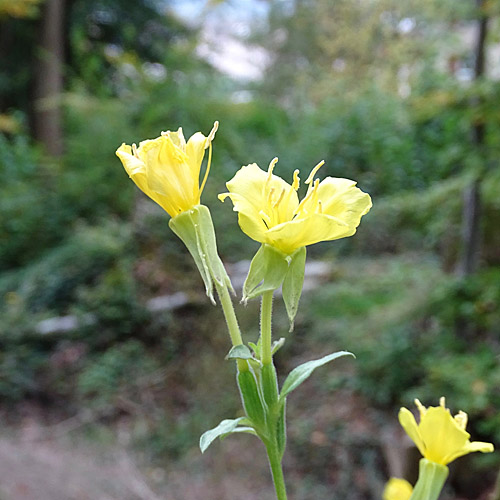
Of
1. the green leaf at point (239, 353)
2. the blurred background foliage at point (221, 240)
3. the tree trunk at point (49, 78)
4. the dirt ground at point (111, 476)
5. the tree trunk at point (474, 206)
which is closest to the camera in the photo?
the green leaf at point (239, 353)

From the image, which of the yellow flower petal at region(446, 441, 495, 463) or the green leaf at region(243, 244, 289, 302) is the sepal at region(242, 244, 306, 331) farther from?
the yellow flower petal at region(446, 441, 495, 463)

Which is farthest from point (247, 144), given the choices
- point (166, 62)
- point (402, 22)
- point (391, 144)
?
point (402, 22)

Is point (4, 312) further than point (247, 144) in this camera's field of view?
No

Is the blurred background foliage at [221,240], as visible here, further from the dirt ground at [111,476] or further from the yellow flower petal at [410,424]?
the yellow flower petal at [410,424]

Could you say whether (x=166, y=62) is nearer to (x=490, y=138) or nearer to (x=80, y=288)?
(x=80, y=288)

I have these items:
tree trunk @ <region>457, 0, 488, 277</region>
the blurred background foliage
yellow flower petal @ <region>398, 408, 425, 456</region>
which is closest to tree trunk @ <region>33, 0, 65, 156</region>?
the blurred background foliage

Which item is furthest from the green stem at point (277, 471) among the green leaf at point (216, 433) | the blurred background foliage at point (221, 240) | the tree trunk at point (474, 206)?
the tree trunk at point (474, 206)

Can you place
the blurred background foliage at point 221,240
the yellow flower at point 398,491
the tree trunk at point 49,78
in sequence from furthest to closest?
the tree trunk at point 49,78 → the blurred background foliage at point 221,240 → the yellow flower at point 398,491
